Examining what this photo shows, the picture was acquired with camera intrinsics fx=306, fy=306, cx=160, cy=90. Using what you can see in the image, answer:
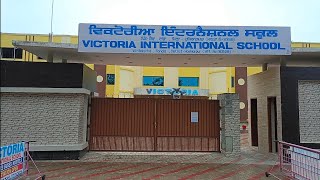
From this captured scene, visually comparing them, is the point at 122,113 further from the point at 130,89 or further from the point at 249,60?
the point at 130,89

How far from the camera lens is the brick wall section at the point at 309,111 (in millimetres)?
12500

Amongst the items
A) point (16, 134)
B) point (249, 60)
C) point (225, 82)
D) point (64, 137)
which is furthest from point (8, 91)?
point (225, 82)

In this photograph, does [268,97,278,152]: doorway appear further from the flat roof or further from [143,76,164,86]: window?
[143,76,164,86]: window

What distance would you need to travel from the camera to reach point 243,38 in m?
11.6

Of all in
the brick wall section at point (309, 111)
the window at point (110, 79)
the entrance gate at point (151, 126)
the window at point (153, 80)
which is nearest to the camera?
the brick wall section at point (309, 111)

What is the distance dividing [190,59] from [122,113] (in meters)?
3.76

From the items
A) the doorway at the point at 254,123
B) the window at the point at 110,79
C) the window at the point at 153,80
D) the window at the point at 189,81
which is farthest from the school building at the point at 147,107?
the window at the point at 189,81

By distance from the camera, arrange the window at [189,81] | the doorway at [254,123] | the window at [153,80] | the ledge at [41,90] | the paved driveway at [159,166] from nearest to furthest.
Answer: the paved driveway at [159,166] → the ledge at [41,90] → the doorway at [254,123] → the window at [153,80] → the window at [189,81]

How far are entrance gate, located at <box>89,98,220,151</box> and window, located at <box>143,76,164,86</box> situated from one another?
25904mm

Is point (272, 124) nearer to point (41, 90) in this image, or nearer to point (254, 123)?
point (254, 123)

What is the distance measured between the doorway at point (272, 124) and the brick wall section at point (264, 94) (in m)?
0.14

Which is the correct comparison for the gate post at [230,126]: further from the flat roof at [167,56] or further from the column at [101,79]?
the column at [101,79]

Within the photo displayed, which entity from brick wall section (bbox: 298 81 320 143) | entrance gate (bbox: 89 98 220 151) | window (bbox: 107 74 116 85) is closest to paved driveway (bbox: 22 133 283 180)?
entrance gate (bbox: 89 98 220 151)

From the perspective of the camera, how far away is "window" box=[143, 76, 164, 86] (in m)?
39.3
